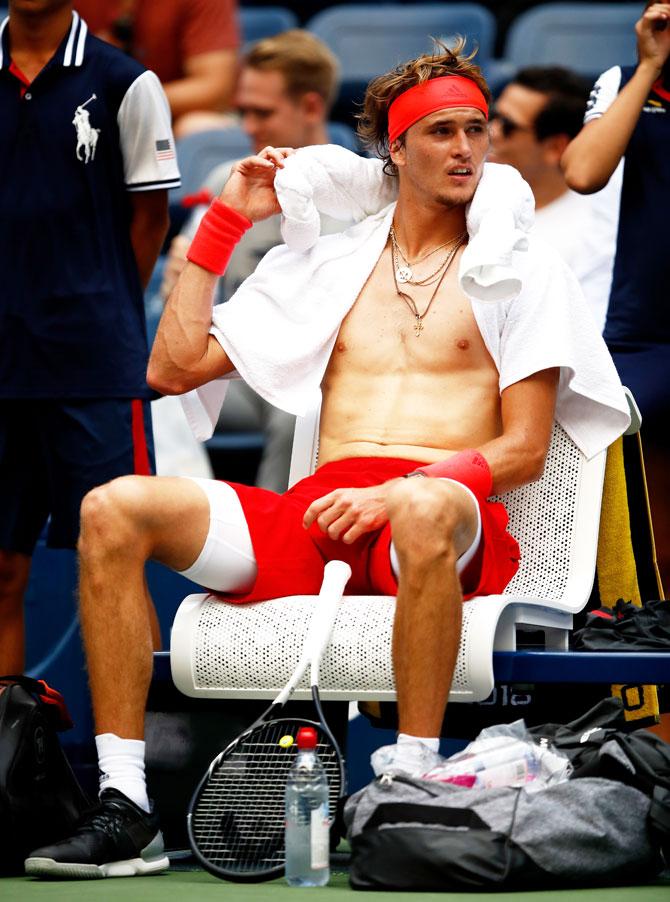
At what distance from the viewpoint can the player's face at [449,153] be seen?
13.3 ft

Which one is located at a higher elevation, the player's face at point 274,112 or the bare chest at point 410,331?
the player's face at point 274,112

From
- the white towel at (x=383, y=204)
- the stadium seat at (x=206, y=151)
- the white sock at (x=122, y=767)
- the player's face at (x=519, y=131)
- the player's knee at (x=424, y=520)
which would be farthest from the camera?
the stadium seat at (x=206, y=151)

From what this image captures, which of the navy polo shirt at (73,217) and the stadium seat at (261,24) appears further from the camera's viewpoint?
the stadium seat at (261,24)

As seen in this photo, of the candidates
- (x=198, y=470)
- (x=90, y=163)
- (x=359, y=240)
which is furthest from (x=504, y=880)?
(x=198, y=470)

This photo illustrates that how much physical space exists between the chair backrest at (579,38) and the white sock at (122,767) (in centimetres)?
530

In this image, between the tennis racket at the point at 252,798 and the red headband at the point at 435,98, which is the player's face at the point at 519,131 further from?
the tennis racket at the point at 252,798

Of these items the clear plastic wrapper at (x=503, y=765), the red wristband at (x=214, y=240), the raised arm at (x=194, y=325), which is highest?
the red wristband at (x=214, y=240)

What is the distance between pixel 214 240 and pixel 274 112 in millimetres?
2402

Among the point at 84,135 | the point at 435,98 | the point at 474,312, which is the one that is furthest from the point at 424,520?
the point at 84,135

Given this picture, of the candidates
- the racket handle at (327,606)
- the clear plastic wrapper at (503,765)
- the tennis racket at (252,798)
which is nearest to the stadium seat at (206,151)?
the racket handle at (327,606)

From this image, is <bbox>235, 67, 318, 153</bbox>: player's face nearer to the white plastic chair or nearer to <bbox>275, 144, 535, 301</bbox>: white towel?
<bbox>275, 144, 535, 301</bbox>: white towel

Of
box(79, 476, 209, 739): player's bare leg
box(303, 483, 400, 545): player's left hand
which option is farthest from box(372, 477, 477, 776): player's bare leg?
box(79, 476, 209, 739): player's bare leg

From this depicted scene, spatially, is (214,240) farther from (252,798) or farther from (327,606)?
(252,798)

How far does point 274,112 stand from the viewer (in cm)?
624
